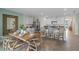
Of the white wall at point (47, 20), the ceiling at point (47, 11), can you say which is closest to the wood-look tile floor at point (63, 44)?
the white wall at point (47, 20)

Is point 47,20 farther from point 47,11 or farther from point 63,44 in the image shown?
point 63,44

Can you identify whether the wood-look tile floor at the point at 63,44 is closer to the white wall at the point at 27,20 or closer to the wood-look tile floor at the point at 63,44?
the wood-look tile floor at the point at 63,44

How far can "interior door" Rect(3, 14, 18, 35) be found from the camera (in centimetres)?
299

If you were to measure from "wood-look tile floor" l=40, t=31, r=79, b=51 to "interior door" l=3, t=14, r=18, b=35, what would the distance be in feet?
2.87

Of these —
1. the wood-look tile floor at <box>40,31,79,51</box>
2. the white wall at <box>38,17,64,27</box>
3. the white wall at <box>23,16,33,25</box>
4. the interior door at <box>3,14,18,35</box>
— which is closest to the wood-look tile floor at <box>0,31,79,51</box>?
the wood-look tile floor at <box>40,31,79,51</box>

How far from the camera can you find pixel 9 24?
3059 millimetres

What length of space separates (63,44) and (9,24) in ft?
5.09

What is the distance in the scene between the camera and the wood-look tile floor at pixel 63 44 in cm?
296

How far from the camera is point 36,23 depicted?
308 centimetres

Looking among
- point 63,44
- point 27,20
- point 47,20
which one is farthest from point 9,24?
point 63,44
